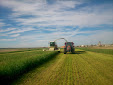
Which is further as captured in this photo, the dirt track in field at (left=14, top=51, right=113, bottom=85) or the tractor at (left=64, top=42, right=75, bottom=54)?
the tractor at (left=64, top=42, right=75, bottom=54)

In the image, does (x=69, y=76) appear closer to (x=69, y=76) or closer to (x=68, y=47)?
(x=69, y=76)

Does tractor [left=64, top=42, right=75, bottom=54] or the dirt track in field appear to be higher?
tractor [left=64, top=42, right=75, bottom=54]

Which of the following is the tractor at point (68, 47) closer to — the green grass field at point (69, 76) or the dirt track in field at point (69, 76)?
the green grass field at point (69, 76)

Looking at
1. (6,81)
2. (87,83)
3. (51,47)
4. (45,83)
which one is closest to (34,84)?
(45,83)

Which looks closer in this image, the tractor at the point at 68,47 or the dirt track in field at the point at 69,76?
the dirt track in field at the point at 69,76

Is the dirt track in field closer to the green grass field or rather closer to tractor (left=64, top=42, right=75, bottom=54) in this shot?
the green grass field

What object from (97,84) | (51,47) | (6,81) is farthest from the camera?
(51,47)

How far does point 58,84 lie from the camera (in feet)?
16.5

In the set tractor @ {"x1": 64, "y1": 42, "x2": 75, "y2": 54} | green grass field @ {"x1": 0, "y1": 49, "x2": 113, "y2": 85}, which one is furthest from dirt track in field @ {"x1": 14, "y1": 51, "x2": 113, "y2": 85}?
tractor @ {"x1": 64, "y1": 42, "x2": 75, "y2": 54}

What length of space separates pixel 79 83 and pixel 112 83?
159cm

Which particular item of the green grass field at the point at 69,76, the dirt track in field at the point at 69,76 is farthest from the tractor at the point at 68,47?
the dirt track in field at the point at 69,76

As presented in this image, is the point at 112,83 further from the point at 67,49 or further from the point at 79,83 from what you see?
the point at 67,49

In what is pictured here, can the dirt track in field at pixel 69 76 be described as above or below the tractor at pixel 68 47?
below

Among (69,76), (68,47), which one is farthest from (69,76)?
(68,47)
